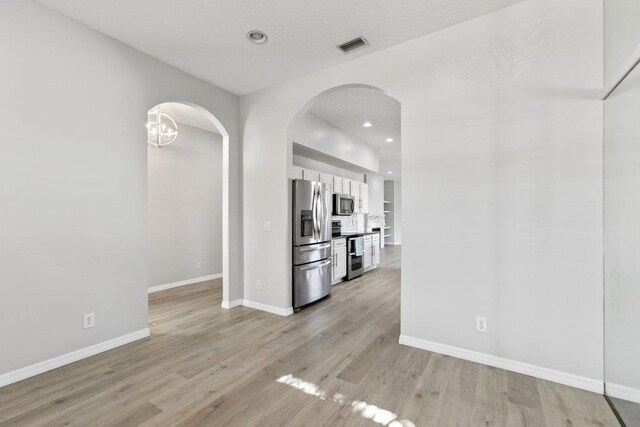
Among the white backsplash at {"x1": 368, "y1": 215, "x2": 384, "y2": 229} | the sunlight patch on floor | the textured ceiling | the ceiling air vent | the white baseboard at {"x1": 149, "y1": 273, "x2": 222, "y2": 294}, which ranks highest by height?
the textured ceiling

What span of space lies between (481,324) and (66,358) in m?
3.62

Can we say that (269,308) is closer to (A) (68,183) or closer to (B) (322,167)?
(A) (68,183)

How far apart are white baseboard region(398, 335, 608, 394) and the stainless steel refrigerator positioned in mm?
1532

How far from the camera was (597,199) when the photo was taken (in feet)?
6.87

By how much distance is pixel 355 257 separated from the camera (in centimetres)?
610

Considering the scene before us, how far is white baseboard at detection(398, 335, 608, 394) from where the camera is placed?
83.0 inches

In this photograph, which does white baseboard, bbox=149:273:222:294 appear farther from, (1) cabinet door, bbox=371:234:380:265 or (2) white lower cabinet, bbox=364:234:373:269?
(1) cabinet door, bbox=371:234:380:265

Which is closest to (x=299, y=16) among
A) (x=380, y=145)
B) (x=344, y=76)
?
(x=344, y=76)

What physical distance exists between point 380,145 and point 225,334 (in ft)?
19.8

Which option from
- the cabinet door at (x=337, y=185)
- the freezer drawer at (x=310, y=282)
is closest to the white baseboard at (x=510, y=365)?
the freezer drawer at (x=310, y=282)

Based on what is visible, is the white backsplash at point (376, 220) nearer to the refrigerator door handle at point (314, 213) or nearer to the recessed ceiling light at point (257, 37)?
the refrigerator door handle at point (314, 213)

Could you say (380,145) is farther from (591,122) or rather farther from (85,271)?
(85,271)

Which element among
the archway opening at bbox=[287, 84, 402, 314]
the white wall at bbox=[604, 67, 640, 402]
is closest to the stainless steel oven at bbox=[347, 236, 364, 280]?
the archway opening at bbox=[287, 84, 402, 314]

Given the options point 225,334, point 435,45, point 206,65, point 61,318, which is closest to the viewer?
point 61,318
